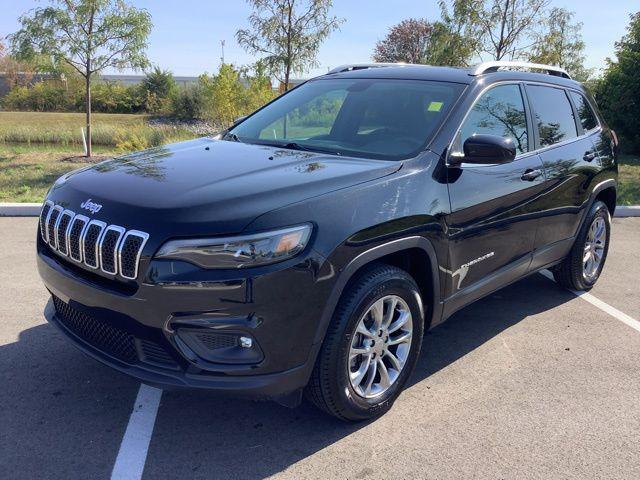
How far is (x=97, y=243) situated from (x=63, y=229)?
37 cm

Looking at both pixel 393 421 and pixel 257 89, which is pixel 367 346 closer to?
pixel 393 421

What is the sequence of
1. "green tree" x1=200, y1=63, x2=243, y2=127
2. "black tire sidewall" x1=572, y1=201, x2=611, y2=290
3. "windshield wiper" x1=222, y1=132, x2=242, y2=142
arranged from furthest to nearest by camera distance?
"green tree" x1=200, y1=63, x2=243, y2=127, "black tire sidewall" x1=572, y1=201, x2=611, y2=290, "windshield wiper" x1=222, y1=132, x2=242, y2=142

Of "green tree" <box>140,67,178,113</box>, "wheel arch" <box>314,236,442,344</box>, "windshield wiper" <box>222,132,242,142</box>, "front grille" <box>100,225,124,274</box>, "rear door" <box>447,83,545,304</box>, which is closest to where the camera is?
"front grille" <box>100,225,124,274</box>

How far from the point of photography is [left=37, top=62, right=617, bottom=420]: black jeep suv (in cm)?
251

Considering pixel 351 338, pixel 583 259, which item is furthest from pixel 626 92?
pixel 351 338

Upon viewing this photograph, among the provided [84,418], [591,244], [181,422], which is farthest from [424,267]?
[591,244]

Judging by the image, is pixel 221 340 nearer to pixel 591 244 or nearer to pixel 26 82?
pixel 591 244

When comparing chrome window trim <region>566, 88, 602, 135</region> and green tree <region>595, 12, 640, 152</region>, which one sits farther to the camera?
green tree <region>595, 12, 640, 152</region>

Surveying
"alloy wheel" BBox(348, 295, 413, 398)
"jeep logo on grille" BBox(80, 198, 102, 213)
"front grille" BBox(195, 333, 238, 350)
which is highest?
"jeep logo on grille" BBox(80, 198, 102, 213)

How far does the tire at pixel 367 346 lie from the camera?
279 centimetres

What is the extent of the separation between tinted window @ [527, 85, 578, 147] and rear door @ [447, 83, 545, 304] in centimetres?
20

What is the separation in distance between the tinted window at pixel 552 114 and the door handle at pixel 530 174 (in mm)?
296

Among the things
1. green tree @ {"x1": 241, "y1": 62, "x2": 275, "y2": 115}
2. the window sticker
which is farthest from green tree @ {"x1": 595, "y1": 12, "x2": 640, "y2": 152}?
the window sticker

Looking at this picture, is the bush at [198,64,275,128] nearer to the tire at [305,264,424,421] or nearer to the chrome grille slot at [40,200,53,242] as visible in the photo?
the chrome grille slot at [40,200,53,242]
